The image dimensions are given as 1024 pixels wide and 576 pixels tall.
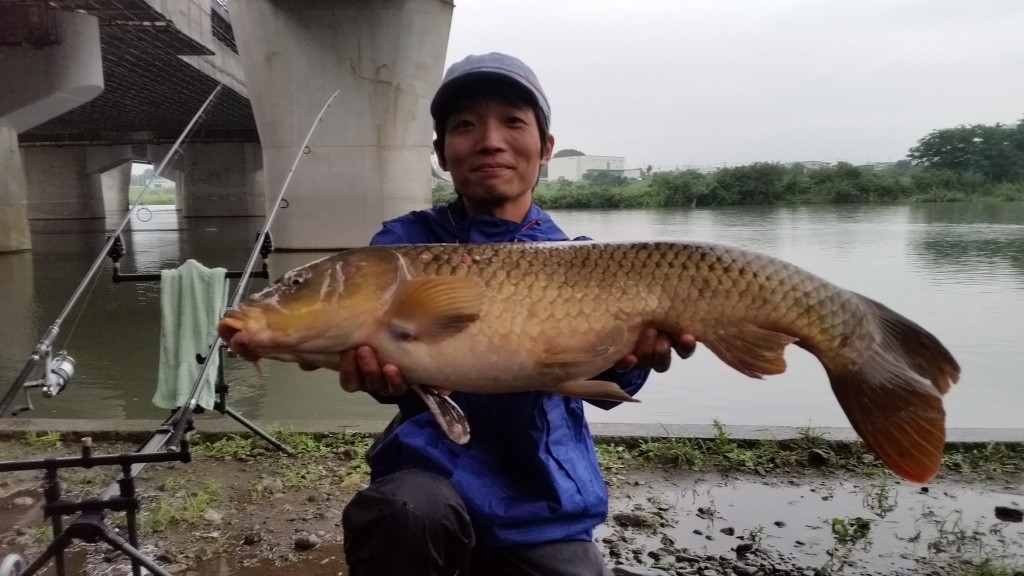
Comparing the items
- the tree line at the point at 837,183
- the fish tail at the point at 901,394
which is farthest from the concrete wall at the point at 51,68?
the tree line at the point at 837,183

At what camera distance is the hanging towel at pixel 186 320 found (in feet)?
14.0

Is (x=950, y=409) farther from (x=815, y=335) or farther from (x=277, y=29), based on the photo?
(x=277, y=29)

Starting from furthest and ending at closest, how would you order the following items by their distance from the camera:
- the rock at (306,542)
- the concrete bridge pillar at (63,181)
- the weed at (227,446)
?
the concrete bridge pillar at (63,181) < the weed at (227,446) < the rock at (306,542)

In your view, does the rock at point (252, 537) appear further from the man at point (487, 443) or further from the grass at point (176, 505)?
the man at point (487, 443)

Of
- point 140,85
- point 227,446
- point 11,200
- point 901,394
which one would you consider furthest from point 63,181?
point 901,394

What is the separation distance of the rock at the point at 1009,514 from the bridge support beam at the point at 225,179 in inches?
1763

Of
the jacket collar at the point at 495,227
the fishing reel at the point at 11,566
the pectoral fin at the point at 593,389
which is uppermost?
the jacket collar at the point at 495,227

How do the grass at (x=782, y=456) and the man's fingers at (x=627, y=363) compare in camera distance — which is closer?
the man's fingers at (x=627, y=363)

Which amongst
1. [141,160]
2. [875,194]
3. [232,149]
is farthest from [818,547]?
[141,160]

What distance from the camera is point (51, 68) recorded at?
12.5 m

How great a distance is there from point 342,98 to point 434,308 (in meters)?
16.8

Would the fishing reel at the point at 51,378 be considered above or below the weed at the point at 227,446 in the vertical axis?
above

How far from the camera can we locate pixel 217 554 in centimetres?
314

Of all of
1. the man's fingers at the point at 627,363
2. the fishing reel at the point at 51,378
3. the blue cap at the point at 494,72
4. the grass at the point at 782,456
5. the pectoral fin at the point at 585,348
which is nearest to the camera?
the pectoral fin at the point at 585,348
